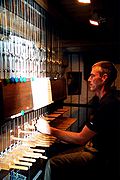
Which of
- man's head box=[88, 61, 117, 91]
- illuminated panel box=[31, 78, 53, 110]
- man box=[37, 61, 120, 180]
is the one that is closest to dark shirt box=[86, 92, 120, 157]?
man box=[37, 61, 120, 180]

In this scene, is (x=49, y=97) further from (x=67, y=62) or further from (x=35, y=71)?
(x=67, y=62)

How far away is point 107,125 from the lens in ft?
7.25

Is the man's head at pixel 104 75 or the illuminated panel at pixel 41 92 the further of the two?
the illuminated panel at pixel 41 92

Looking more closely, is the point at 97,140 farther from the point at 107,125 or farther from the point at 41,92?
the point at 41,92

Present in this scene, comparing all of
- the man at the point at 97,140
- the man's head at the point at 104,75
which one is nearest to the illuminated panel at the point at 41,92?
the man at the point at 97,140

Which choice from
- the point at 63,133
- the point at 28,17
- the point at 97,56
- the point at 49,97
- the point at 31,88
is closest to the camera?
the point at 63,133

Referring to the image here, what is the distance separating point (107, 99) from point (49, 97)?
1.17m

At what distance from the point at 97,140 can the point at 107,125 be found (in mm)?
216

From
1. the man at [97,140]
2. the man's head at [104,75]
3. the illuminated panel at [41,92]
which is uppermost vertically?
the man's head at [104,75]

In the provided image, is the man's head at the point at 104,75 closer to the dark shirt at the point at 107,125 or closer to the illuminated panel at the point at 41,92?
the dark shirt at the point at 107,125

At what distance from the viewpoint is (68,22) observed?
400cm

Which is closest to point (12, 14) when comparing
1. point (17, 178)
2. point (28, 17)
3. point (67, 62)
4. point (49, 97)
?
point (28, 17)

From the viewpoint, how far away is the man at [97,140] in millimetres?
2229

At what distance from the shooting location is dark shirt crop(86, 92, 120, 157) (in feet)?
7.25
